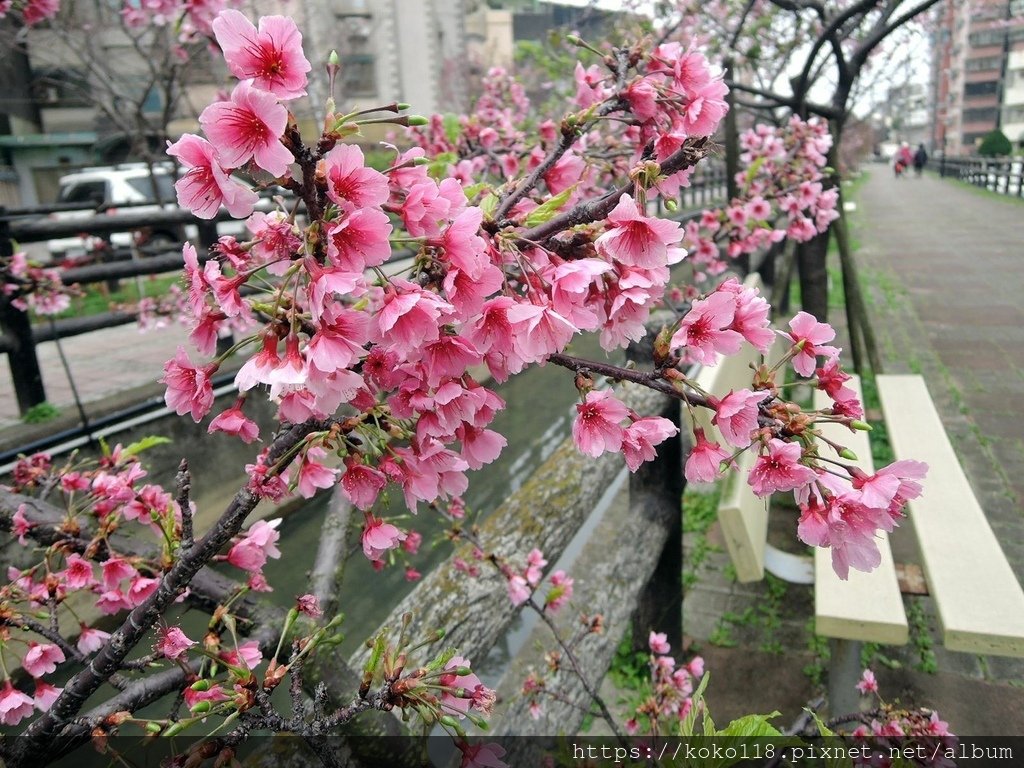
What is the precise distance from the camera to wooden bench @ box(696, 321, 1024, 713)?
6.54 ft

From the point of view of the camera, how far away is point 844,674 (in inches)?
90.6

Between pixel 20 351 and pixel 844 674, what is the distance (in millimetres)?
4266

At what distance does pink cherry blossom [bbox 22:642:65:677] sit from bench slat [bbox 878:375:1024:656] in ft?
7.20

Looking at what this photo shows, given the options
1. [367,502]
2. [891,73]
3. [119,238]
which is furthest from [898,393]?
[891,73]

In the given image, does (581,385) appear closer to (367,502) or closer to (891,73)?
(367,502)

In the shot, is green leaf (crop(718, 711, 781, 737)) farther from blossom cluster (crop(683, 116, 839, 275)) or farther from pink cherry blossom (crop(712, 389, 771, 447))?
blossom cluster (crop(683, 116, 839, 275))

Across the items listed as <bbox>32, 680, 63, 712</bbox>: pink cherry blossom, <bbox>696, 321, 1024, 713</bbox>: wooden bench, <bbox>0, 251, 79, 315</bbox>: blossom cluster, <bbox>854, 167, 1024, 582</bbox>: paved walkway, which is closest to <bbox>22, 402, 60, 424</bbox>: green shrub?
<bbox>0, 251, 79, 315</bbox>: blossom cluster

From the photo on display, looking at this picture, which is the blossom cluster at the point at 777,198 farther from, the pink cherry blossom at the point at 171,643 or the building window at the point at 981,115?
the building window at the point at 981,115

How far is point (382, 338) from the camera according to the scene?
2.40 ft

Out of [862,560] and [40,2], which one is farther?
[40,2]

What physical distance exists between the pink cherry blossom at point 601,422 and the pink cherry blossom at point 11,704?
96 centimetres

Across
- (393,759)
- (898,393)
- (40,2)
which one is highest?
(40,2)

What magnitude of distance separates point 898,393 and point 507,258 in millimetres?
3506

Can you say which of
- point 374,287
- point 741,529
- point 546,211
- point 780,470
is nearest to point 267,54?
point 374,287
